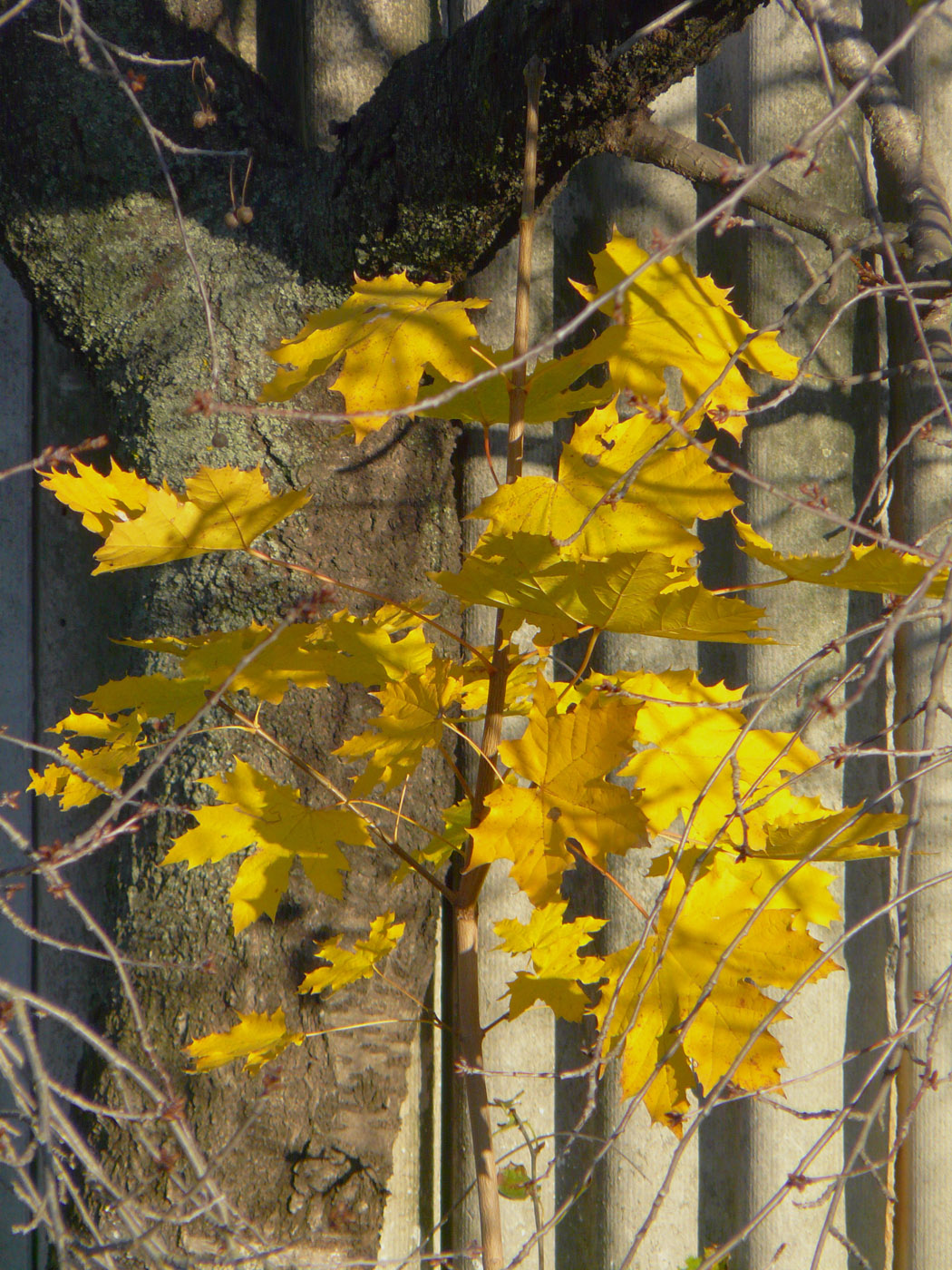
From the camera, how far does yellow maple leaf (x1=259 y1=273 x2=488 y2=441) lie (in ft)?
2.52

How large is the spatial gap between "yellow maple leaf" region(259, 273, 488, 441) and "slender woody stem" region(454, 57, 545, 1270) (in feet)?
0.16

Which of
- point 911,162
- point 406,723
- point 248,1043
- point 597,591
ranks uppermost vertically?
point 911,162

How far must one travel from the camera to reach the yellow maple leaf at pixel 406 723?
81cm

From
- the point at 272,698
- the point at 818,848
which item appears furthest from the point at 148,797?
the point at 818,848

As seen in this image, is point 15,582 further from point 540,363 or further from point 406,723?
point 540,363

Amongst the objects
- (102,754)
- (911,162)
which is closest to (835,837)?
(102,754)

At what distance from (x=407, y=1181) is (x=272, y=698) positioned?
1.11 m

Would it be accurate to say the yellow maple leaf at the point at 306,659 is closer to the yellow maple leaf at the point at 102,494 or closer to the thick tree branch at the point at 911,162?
the yellow maple leaf at the point at 102,494

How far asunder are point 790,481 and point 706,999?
0.89 metres

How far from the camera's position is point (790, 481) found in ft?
4.46

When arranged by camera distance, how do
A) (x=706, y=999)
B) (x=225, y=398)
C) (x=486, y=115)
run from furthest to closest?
(x=225, y=398) → (x=486, y=115) → (x=706, y=999)

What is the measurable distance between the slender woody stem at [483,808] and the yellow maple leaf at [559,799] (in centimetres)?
6

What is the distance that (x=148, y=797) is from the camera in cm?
123

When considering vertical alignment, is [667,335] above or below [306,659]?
above
